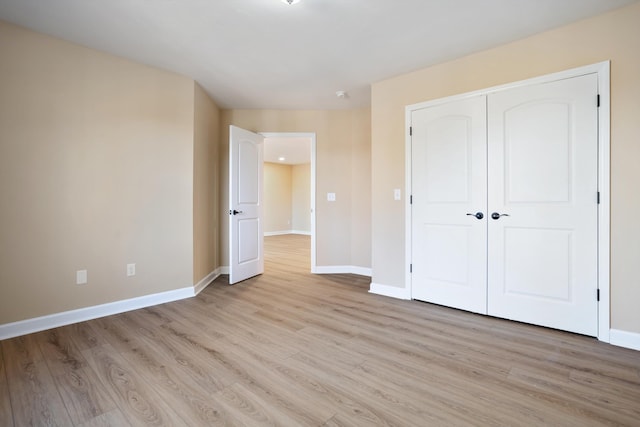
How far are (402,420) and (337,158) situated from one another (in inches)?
141

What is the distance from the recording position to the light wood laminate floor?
139cm

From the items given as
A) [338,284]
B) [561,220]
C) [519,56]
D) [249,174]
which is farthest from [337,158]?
[561,220]

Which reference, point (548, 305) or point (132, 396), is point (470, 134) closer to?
point (548, 305)

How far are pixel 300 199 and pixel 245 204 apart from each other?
255 inches

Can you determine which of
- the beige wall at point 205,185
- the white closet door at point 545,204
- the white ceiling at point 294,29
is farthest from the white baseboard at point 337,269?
the white ceiling at point 294,29

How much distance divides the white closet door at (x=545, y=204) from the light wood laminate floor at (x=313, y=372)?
0.23m

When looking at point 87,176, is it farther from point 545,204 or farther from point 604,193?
point 604,193

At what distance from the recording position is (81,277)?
2.56 meters

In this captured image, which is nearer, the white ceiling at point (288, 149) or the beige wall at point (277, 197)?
the white ceiling at point (288, 149)

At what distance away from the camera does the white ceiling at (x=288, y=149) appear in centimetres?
640

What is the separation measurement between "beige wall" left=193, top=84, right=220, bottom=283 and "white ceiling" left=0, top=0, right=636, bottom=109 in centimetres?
56

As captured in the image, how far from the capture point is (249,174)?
396 centimetres

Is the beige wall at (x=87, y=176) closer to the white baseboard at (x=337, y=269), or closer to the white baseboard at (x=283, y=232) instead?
the white baseboard at (x=337, y=269)

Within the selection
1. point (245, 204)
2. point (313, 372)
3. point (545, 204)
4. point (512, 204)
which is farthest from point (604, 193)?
point (245, 204)
